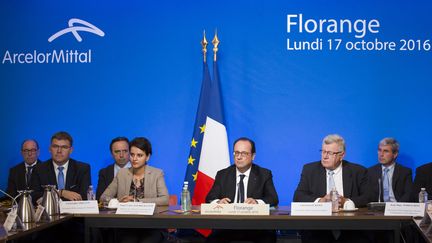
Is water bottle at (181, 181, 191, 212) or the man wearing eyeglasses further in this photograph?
the man wearing eyeglasses

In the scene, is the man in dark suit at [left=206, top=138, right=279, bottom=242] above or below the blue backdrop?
below

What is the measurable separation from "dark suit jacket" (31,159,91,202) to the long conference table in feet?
3.34

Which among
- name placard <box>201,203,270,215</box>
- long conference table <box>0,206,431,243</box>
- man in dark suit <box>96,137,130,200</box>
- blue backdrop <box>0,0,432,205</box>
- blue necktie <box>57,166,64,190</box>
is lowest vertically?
long conference table <box>0,206,431,243</box>

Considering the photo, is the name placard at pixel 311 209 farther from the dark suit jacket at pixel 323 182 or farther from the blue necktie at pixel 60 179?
the blue necktie at pixel 60 179

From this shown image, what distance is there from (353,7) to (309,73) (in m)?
0.81

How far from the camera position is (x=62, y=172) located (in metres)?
5.63

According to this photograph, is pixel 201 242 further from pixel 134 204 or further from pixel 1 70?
pixel 1 70

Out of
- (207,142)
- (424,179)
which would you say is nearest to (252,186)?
(207,142)

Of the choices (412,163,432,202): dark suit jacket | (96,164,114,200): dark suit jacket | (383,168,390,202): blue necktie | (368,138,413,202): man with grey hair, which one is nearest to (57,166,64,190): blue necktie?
(96,164,114,200): dark suit jacket

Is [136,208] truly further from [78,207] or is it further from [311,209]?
[311,209]

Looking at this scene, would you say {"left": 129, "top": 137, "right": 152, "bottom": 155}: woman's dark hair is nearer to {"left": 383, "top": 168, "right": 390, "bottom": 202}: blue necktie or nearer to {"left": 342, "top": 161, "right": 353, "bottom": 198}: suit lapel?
{"left": 342, "top": 161, "right": 353, "bottom": 198}: suit lapel

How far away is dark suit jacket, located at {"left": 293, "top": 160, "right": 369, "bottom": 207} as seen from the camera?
5039mm

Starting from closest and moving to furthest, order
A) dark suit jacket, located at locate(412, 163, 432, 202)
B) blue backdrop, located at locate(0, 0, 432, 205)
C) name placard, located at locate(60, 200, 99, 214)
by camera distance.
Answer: name placard, located at locate(60, 200, 99, 214)
dark suit jacket, located at locate(412, 163, 432, 202)
blue backdrop, located at locate(0, 0, 432, 205)

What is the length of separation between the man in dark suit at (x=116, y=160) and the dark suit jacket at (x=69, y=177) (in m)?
0.40
